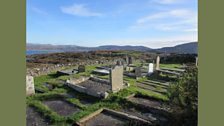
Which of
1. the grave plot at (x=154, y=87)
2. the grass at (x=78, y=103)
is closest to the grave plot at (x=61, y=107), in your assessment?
the grass at (x=78, y=103)

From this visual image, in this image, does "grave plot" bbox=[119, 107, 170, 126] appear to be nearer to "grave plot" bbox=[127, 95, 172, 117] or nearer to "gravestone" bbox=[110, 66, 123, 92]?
"grave plot" bbox=[127, 95, 172, 117]

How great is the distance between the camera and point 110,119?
27.9 ft

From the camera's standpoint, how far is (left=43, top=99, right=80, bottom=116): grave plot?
939 cm

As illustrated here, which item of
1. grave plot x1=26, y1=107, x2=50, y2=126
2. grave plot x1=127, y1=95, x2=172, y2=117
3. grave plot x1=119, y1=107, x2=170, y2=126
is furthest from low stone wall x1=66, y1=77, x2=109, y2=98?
grave plot x1=26, y1=107, x2=50, y2=126

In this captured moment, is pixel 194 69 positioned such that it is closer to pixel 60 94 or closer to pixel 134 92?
pixel 134 92

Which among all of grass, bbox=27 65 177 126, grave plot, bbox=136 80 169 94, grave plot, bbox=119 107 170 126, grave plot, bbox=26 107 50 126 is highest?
grave plot, bbox=136 80 169 94

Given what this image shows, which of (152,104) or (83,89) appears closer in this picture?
(152,104)

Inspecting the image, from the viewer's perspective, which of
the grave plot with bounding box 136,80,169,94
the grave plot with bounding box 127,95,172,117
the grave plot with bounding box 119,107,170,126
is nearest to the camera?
the grave plot with bounding box 119,107,170,126

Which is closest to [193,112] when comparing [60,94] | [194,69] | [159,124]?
[159,124]

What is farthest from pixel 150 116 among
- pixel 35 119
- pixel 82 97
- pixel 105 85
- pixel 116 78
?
pixel 105 85

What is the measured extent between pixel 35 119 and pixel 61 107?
1.70 metres

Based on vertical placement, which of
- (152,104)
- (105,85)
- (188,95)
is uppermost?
(188,95)

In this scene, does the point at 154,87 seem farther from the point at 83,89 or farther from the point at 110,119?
the point at 110,119

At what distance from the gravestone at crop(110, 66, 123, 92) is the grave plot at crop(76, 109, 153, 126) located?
283cm
